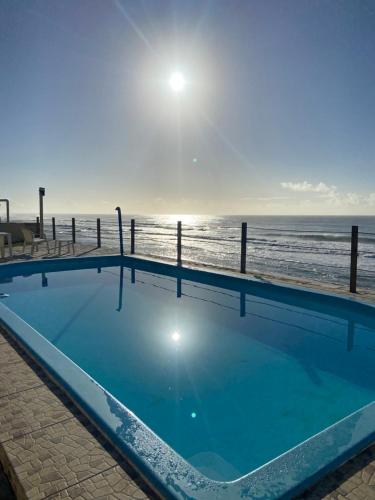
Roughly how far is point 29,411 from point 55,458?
1.42 feet

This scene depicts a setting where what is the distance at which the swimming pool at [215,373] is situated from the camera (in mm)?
1438

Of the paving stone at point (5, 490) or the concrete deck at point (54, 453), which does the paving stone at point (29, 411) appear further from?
the paving stone at point (5, 490)

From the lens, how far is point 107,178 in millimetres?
24844

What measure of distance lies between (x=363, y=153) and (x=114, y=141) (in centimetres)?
1431

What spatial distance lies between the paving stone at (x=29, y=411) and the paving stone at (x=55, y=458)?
0.06 metres

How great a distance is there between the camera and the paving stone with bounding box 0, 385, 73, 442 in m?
1.56

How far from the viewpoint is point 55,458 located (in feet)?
4.48

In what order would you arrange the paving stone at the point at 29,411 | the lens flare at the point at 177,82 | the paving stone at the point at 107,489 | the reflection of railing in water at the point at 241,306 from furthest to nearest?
the lens flare at the point at 177,82 → the reflection of railing in water at the point at 241,306 → the paving stone at the point at 29,411 → the paving stone at the point at 107,489

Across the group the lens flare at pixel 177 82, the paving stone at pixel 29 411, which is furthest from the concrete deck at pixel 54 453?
the lens flare at pixel 177 82

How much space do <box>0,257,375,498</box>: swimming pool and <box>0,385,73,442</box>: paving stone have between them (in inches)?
4.5

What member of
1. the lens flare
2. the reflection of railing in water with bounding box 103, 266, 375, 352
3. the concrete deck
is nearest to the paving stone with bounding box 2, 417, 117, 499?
the concrete deck

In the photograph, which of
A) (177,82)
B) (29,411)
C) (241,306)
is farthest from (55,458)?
(177,82)

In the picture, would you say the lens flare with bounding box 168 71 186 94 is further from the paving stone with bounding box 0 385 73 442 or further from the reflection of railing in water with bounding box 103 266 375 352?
the paving stone with bounding box 0 385 73 442

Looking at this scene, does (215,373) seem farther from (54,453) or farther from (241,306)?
(241,306)
